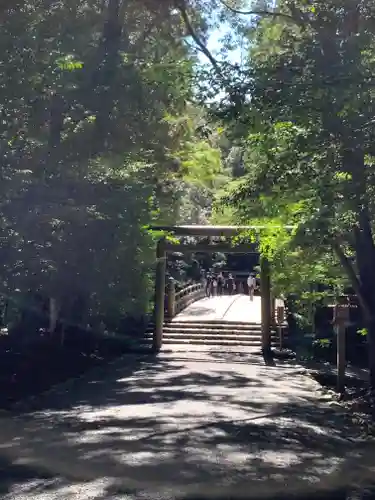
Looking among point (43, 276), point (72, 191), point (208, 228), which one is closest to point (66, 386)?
point (43, 276)

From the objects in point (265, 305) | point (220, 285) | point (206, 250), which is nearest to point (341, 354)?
point (265, 305)

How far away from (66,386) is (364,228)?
23.6ft

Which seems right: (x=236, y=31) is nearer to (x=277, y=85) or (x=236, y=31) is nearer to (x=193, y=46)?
(x=193, y=46)

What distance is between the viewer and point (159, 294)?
79.5 ft

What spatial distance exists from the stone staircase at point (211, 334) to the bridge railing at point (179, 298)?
963 mm

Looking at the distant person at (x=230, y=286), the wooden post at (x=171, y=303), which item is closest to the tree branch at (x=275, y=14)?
the wooden post at (x=171, y=303)

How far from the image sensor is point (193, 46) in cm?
1608

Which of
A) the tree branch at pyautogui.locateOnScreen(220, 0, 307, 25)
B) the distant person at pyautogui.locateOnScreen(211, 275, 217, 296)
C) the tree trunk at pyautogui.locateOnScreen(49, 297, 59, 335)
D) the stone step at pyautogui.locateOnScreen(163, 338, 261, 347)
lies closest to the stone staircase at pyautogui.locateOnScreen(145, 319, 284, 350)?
the stone step at pyautogui.locateOnScreen(163, 338, 261, 347)

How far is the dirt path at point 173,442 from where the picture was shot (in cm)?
680

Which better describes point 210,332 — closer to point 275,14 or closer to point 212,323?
point 212,323

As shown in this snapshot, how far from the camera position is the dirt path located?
680 cm

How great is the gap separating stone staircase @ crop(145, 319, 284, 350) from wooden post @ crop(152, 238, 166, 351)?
748 mm

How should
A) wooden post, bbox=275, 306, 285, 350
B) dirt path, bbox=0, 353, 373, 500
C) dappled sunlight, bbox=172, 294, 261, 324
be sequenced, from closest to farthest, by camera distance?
dirt path, bbox=0, 353, 373, 500 < wooden post, bbox=275, 306, 285, 350 < dappled sunlight, bbox=172, 294, 261, 324

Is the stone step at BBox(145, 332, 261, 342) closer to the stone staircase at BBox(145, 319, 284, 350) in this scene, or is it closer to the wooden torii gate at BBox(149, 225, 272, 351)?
the stone staircase at BBox(145, 319, 284, 350)
